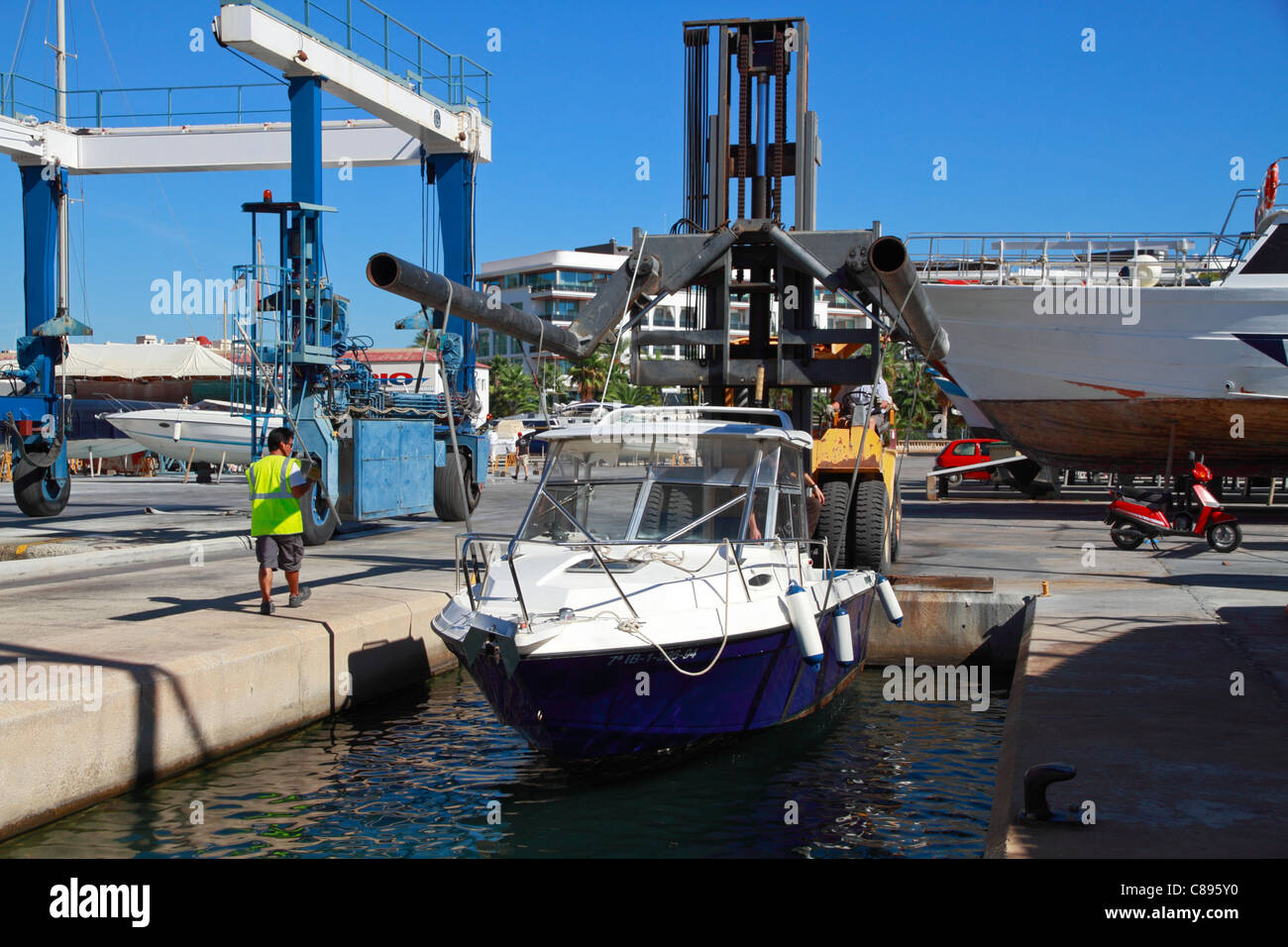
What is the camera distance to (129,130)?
69.1 feet

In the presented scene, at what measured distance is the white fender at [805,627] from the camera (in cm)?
658

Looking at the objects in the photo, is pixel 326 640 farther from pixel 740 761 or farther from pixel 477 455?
pixel 477 455

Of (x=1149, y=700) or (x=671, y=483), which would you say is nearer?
(x=1149, y=700)

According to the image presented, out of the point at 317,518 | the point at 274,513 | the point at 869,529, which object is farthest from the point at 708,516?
the point at 317,518

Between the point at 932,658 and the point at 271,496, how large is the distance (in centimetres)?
636

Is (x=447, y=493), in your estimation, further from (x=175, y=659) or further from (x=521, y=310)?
(x=521, y=310)

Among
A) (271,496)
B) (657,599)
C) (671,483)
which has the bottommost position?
(657,599)

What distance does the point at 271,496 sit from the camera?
912 centimetres

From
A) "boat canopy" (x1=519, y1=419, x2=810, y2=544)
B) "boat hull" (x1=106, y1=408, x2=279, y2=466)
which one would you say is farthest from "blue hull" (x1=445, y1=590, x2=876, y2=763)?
"boat hull" (x1=106, y1=408, x2=279, y2=466)

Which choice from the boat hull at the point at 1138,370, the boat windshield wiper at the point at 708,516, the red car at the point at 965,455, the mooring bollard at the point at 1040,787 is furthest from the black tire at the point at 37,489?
the red car at the point at 965,455

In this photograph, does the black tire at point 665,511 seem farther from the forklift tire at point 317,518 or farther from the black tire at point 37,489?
the black tire at point 37,489

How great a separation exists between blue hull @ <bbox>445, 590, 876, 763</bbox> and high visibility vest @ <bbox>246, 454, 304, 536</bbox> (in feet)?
9.05

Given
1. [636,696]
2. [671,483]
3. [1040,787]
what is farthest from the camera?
[671,483]

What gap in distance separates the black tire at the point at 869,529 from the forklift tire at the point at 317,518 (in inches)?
288
